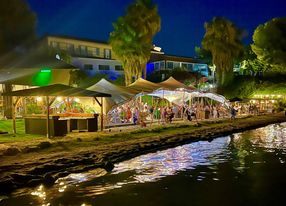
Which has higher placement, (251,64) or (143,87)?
(251,64)

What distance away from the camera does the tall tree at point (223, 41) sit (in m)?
50.5

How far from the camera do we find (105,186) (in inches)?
416

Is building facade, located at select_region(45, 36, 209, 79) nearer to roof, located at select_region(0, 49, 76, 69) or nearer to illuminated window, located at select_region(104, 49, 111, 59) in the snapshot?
illuminated window, located at select_region(104, 49, 111, 59)

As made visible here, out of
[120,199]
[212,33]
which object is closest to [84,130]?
[120,199]

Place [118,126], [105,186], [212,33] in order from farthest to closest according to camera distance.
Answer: [212,33] → [118,126] → [105,186]

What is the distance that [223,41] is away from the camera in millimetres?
50781

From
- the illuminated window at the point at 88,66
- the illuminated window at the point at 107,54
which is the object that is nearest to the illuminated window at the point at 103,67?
the illuminated window at the point at 88,66

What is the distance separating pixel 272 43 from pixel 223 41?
7.56 meters

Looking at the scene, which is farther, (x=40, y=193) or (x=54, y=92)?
(x=54, y=92)

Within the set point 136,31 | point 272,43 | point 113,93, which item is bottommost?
point 113,93

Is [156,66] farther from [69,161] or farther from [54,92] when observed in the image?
[69,161]

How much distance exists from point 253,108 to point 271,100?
6.10 m

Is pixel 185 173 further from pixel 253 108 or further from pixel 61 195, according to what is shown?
pixel 253 108

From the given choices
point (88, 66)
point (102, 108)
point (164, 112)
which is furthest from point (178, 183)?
point (88, 66)
